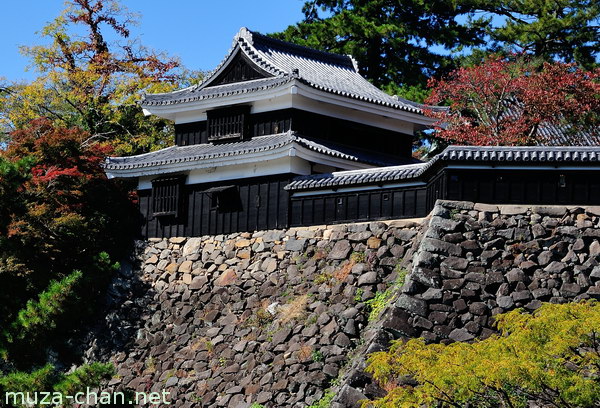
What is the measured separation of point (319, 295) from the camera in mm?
25344

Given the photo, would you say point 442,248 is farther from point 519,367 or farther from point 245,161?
point 245,161

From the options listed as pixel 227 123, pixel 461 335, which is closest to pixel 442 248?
pixel 461 335

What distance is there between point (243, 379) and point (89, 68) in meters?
17.7

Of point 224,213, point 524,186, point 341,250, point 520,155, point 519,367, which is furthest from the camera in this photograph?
point 224,213

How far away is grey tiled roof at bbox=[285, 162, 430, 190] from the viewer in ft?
84.8

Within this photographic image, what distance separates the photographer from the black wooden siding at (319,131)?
29.5 metres

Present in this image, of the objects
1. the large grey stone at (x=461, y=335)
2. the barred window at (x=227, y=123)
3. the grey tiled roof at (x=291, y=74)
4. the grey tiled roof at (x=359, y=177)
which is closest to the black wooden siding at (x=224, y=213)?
the grey tiled roof at (x=359, y=177)

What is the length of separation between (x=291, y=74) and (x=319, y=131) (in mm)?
1744

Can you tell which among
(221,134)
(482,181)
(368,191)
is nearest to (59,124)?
(221,134)

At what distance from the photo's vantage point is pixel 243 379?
24844mm

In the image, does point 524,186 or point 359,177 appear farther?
point 359,177

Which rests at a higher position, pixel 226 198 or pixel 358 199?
pixel 226 198

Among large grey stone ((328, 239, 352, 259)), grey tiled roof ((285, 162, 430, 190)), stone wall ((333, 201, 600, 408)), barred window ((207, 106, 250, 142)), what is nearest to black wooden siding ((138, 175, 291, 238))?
grey tiled roof ((285, 162, 430, 190))

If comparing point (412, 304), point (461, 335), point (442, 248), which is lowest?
point (461, 335)
